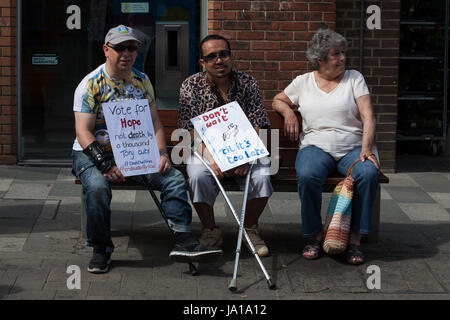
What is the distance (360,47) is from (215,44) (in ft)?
11.1

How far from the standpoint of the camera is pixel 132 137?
5.50 metres

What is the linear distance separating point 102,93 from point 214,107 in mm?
778

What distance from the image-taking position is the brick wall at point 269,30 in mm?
8406

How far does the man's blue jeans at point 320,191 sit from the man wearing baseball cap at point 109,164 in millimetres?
754

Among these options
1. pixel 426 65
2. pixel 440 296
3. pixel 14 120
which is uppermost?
pixel 426 65

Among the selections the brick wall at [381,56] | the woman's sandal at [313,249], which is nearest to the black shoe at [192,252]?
the woman's sandal at [313,249]

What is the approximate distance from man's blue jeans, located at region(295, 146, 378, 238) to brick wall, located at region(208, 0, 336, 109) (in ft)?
9.33

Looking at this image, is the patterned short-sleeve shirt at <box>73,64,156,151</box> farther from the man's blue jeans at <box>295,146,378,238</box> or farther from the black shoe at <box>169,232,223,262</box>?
the man's blue jeans at <box>295,146,378,238</box>

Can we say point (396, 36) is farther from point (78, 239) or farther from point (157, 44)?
point (78, 239)

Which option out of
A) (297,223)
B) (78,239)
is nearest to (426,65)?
(297,223)

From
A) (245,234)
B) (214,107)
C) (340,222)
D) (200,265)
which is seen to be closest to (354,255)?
(340,222)

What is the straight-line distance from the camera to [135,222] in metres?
6.67

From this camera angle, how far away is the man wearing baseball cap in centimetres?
533

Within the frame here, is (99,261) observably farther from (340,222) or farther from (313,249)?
(340,222)
